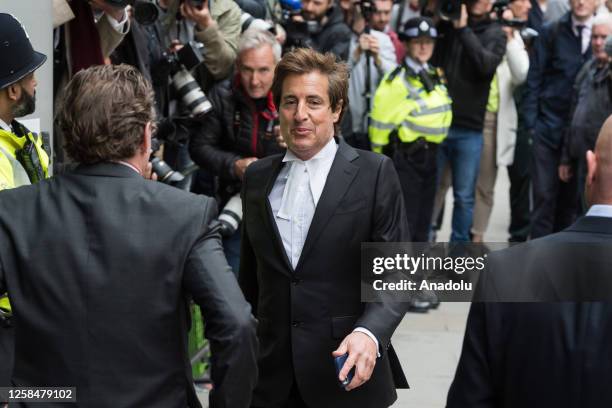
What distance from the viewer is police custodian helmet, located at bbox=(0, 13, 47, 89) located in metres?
3.58

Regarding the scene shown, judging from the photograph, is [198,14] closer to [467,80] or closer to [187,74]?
[187,74]

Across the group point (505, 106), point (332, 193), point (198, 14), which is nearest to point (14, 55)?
point (332, 193)

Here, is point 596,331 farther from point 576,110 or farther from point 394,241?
point 576,110

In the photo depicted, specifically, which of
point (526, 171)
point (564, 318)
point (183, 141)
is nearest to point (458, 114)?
point (526, 171)

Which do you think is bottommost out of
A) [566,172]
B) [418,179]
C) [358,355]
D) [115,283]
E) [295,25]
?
[566,172]

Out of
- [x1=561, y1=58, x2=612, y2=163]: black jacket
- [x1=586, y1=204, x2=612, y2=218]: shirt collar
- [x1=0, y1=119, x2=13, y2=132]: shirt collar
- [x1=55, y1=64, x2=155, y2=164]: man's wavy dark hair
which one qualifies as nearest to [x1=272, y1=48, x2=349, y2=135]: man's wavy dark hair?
[x1=0, y1=119, x2=13, y2=132]: shirt collar

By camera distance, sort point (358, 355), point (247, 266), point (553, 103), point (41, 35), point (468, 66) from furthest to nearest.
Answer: point (553, 103) < point (468, 66) < point (41, 35) < point (247, 266) < point (358, 355)

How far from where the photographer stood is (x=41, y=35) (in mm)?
4477

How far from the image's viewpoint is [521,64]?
8750 millimetres

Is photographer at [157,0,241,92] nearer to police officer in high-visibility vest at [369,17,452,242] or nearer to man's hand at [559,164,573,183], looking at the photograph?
police officer in high-visibility vest at [369,17,452,242]

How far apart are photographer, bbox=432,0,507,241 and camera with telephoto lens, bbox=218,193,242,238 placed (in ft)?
9.11

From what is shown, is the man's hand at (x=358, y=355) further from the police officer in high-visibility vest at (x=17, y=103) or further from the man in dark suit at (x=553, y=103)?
the man in dark suit at (x=553, y=103)

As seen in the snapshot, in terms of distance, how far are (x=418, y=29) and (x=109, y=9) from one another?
3.00 meters

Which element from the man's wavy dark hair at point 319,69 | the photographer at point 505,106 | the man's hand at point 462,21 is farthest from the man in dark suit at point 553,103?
the man's wavy dark hair at point 319,69
